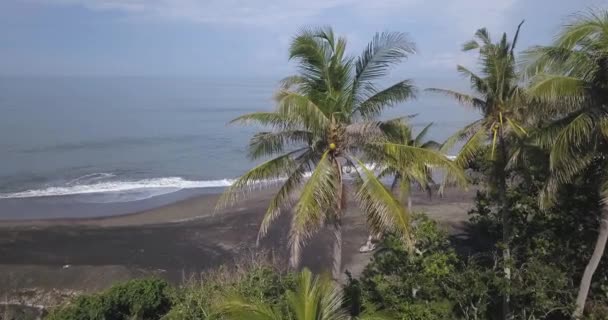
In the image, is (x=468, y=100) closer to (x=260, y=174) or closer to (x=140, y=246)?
(x=260, y=174)

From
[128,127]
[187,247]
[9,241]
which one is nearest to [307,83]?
[187,247]

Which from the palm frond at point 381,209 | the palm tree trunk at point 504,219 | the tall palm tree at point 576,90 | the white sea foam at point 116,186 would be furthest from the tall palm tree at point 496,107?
the white sea foam at point 116,186

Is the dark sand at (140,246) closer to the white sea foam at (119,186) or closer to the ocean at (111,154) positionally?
the ocean at (111,154)

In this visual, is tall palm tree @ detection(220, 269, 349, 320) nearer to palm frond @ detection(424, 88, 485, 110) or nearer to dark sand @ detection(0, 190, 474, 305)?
palm frond @ detection(424, 88, 485, 110)

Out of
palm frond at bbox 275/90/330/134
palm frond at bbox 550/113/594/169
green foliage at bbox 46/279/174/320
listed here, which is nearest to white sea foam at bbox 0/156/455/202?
green foliage at bbox 46/279/174/320

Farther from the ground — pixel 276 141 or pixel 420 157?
pixel 276 141

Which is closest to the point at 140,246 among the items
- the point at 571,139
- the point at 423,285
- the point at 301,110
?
the point at 423,285
